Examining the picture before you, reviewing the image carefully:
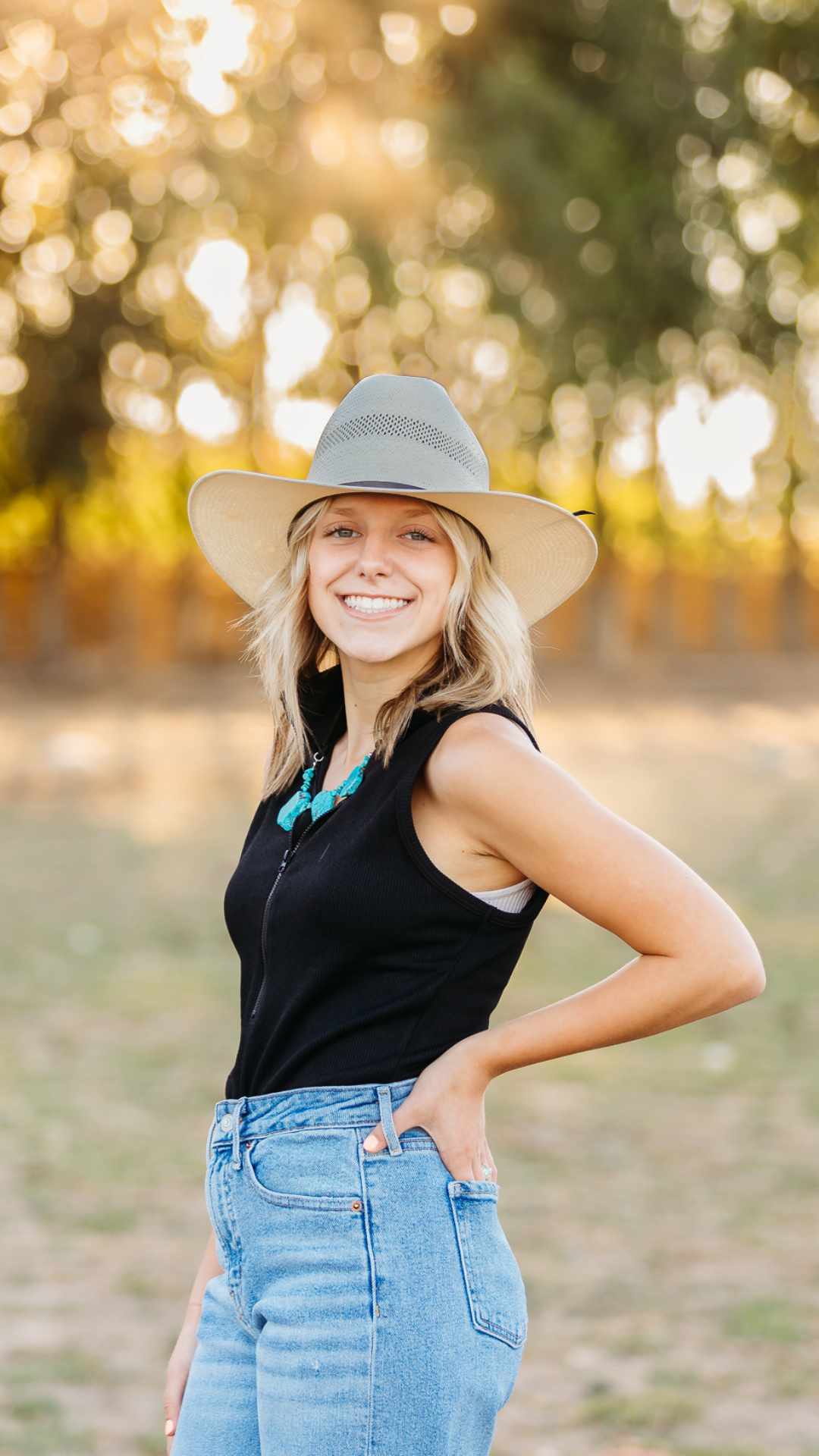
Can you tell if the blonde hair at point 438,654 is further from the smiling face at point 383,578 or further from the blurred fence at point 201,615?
the blurred fence at point 201,615

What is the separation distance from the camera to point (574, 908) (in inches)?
67.4

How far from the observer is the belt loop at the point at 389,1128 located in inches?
66.8

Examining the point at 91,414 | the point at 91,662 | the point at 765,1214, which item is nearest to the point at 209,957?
the point at 765,1214

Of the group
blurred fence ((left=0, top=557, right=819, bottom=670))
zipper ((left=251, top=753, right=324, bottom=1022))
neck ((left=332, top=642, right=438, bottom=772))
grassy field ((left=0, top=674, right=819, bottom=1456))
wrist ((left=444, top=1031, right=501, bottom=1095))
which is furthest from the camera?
blurred fence ((left=0, top=557, right=819, bottom=670))

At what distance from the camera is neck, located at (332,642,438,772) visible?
6.52 feet

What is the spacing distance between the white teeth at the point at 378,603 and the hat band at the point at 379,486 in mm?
143

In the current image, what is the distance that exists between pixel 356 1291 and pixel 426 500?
0.99 meters

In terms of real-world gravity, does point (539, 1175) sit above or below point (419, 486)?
below

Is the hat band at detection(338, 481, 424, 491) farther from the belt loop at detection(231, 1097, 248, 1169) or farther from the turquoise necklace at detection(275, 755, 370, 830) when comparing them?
the belt loop at detection(231, 1097, 248, 1169)

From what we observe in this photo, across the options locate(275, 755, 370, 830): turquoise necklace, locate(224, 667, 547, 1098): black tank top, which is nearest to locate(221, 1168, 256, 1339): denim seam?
locate(224, 667, 547, 1098): black tank top

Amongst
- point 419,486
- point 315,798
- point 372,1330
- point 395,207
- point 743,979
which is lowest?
point 372,1330

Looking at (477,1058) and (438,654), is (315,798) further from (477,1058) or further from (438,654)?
(477,1058)

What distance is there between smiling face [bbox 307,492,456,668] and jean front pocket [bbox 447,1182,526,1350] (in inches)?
27.2

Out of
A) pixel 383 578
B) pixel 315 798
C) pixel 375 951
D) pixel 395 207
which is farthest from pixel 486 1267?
pixel 395 207
